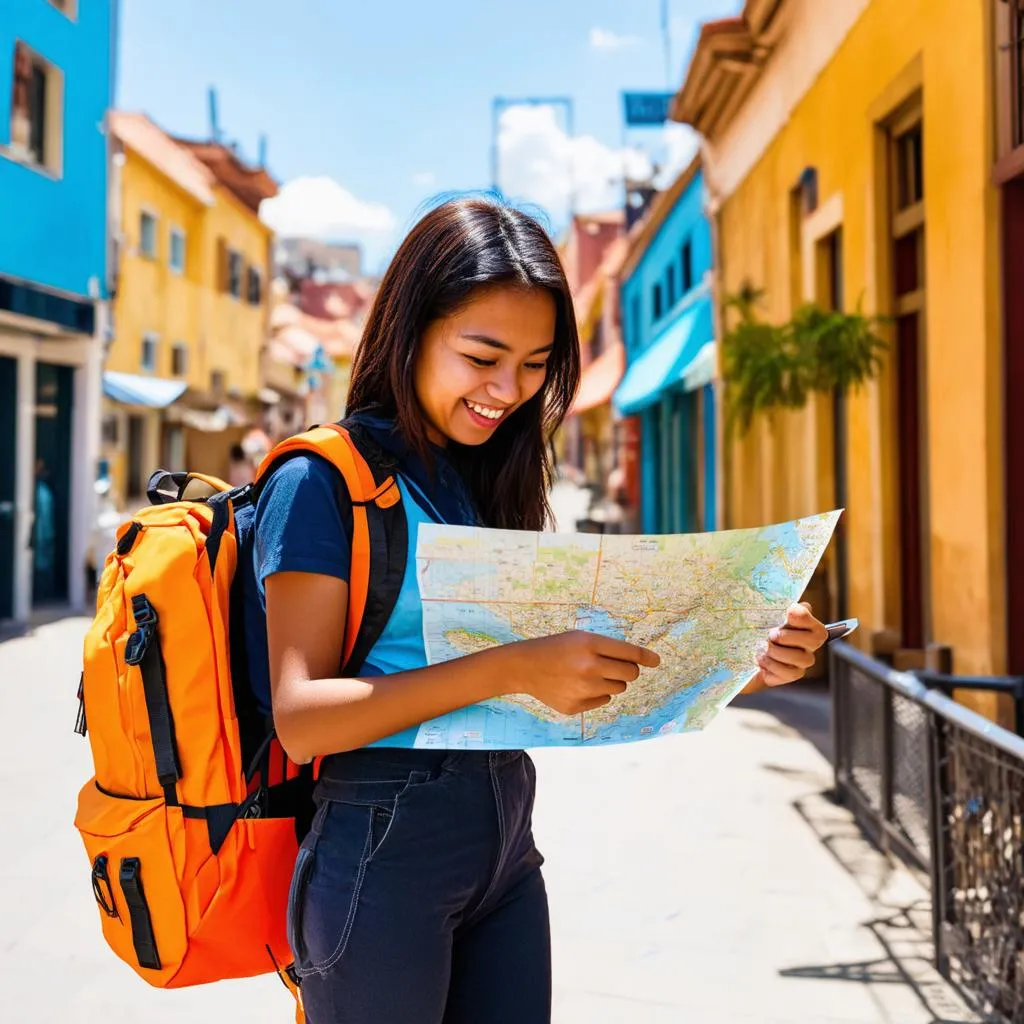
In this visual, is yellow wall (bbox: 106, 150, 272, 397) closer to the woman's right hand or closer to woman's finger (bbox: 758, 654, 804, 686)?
woman's finger (bbox: 758, 654, 804, 686)

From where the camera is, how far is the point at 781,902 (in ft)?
14.3

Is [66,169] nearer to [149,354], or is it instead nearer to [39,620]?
[39,620]

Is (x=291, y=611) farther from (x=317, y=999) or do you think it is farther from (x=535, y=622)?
(x=317, y=999)

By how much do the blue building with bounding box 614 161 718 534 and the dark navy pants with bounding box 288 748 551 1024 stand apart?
10.8 metres

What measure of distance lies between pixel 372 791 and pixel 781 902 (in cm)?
325

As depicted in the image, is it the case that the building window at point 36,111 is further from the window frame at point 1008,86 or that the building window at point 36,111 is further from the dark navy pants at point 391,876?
the dark navy pants at point 391,876

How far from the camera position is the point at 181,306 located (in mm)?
24281

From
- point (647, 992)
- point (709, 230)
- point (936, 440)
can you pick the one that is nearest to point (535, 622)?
point (647, 992)

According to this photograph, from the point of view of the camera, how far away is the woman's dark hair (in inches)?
63.2

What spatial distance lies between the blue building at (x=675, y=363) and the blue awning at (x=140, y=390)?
7400 millimetres

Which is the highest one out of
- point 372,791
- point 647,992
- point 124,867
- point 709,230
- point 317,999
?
point 709,230

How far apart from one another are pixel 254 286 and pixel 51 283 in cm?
1795

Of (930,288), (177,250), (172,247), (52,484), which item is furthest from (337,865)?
(177,250)

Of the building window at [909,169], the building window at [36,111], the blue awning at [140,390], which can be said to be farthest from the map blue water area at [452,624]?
the blue awning at [140,390]
